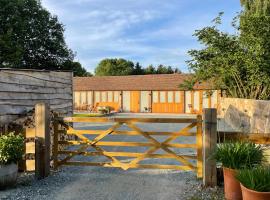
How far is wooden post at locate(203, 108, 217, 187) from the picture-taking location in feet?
22.5

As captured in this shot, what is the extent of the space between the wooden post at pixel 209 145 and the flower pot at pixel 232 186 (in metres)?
0.97

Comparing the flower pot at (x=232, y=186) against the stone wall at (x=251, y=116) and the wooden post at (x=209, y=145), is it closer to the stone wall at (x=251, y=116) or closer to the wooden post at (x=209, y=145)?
the wooden post at (x=209, y=145)

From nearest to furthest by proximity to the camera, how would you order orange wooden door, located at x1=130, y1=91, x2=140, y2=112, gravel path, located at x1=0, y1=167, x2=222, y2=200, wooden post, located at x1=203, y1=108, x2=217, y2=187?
gravel path, located at x1=0, y1=167, x2=222, y2=200, wooden post, located at x1=203, y1=108, x2=217, y2=187, orange wooden door, located at x1=130, y1=91, x2=140, y2=112

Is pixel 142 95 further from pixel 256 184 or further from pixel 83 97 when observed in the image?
pixel 256 184

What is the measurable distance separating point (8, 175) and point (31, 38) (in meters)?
20.0

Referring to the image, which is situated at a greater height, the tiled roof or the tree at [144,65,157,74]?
the tree at [144,65,157,74]

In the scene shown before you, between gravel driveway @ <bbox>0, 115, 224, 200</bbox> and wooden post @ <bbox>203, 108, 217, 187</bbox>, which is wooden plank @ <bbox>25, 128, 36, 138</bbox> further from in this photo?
wooden post @ <bbox>203, 108, 217, 187</bbox>

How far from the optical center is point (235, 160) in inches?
232

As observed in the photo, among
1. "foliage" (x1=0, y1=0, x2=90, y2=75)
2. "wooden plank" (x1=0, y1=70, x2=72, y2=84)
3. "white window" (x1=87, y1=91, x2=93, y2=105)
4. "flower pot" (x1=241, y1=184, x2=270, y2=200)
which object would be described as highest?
"foliage" (x1=0, y1=0, x2=90, y2=75)

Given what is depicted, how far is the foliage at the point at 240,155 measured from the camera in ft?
19.1

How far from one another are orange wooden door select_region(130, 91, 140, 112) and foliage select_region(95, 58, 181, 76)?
977 inches

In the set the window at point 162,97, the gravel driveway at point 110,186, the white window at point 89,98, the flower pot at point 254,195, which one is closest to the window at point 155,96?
the window at point 162,97

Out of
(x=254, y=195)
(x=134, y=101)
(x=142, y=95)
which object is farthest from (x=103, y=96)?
(x=254, y=195)

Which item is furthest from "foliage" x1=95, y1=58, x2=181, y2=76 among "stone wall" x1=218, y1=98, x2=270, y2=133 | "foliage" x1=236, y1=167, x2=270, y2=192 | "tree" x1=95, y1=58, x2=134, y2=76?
"foliage" x1=236, y1=167, x2=270, y2=192
